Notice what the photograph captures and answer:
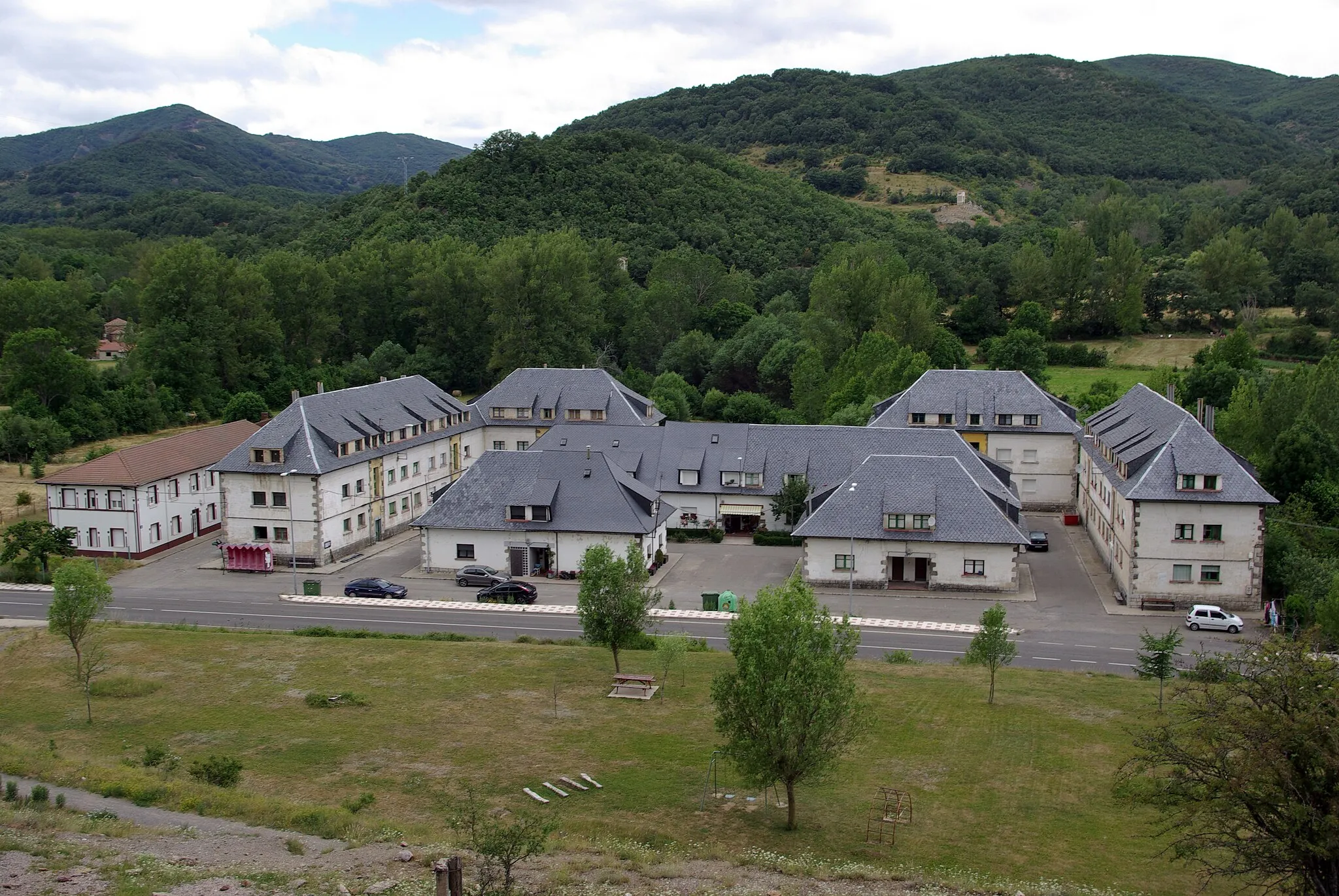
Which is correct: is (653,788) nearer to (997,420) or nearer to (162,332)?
(997,420)

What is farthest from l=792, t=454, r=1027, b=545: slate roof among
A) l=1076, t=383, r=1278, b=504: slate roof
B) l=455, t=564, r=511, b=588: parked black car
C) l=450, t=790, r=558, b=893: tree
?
l=450, t=790, r=558, b=893: tree

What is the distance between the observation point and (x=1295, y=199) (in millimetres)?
140500

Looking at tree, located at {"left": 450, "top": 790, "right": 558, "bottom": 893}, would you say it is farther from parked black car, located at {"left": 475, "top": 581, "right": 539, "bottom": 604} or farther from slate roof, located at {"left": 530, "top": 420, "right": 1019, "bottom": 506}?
slate roof, located at {"left": 530, "top": 420, "right": 1019, "bottom": 506}

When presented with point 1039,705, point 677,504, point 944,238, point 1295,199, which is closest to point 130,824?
point 1039,705

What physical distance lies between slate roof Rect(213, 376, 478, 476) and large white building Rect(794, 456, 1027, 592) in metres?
25.5

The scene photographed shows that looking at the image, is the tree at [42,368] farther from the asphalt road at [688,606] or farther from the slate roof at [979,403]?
the slate roof at [979,403]

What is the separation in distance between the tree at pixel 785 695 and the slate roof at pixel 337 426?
38038mm

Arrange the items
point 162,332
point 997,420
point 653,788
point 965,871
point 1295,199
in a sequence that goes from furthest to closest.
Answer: point 1295,199 < point 162,332 < point 997,420 < point 653,788 < point 965,871

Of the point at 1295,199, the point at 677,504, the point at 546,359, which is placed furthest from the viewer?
the point at 1295,199

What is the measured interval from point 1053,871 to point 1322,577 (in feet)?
98.7

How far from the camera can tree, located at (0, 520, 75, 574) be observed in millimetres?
57781

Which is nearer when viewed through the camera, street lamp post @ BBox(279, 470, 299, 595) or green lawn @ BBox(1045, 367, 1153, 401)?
street lamp post @ BBox(279, 470, 299, 595)

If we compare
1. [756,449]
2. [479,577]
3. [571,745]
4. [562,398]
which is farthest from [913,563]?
[562,398]

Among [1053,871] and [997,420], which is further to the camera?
[997,420]
